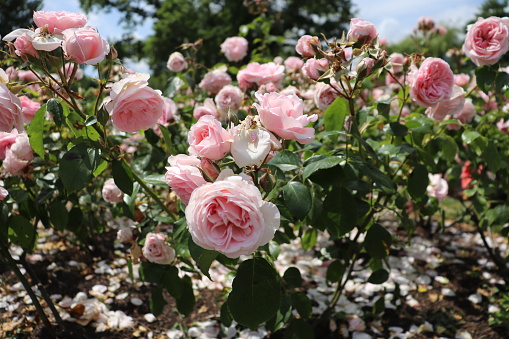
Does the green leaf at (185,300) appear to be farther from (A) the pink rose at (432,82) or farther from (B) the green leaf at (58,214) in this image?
(A) the pink rose at (432,82)

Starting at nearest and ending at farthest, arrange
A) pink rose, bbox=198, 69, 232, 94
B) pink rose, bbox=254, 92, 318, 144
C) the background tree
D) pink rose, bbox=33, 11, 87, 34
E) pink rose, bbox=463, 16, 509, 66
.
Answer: pink rose, bbox=254, 92, 318, 144 < pink rose, bbox=33, 11, 87, 34 < pink rose, bbox=463, 16, 509, 66 < pink rose, bbox=198, 69, 232, 94 < the background tree

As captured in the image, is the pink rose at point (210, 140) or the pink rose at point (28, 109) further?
the pink rose at point (28, 109)

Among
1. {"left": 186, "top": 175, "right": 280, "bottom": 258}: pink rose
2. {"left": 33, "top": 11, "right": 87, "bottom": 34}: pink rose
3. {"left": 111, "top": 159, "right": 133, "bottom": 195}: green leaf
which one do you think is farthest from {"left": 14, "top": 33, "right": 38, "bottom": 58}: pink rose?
{"left": 186, "top": 175, "right": 280, "bottom": 258}: pink rose

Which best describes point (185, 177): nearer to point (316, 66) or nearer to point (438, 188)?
point (316, 66)

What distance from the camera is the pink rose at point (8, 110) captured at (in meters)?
0.94

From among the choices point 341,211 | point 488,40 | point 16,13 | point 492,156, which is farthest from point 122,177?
point 16,13

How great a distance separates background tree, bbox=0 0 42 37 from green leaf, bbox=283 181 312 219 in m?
17.0

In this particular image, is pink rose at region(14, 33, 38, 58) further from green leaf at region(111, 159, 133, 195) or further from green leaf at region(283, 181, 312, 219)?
green leaf at region(283, 181, 312, 219)

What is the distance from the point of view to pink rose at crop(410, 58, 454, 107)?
123cm

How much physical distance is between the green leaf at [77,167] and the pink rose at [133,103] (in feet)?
0.40

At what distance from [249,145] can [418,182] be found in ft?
2.59

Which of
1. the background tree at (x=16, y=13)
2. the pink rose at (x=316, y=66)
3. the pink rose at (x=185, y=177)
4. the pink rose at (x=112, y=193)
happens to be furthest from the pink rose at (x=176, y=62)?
the background tree at (x=16, y=13)

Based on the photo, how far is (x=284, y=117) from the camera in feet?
2.83

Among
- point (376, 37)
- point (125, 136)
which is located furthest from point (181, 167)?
point (125, 136)
